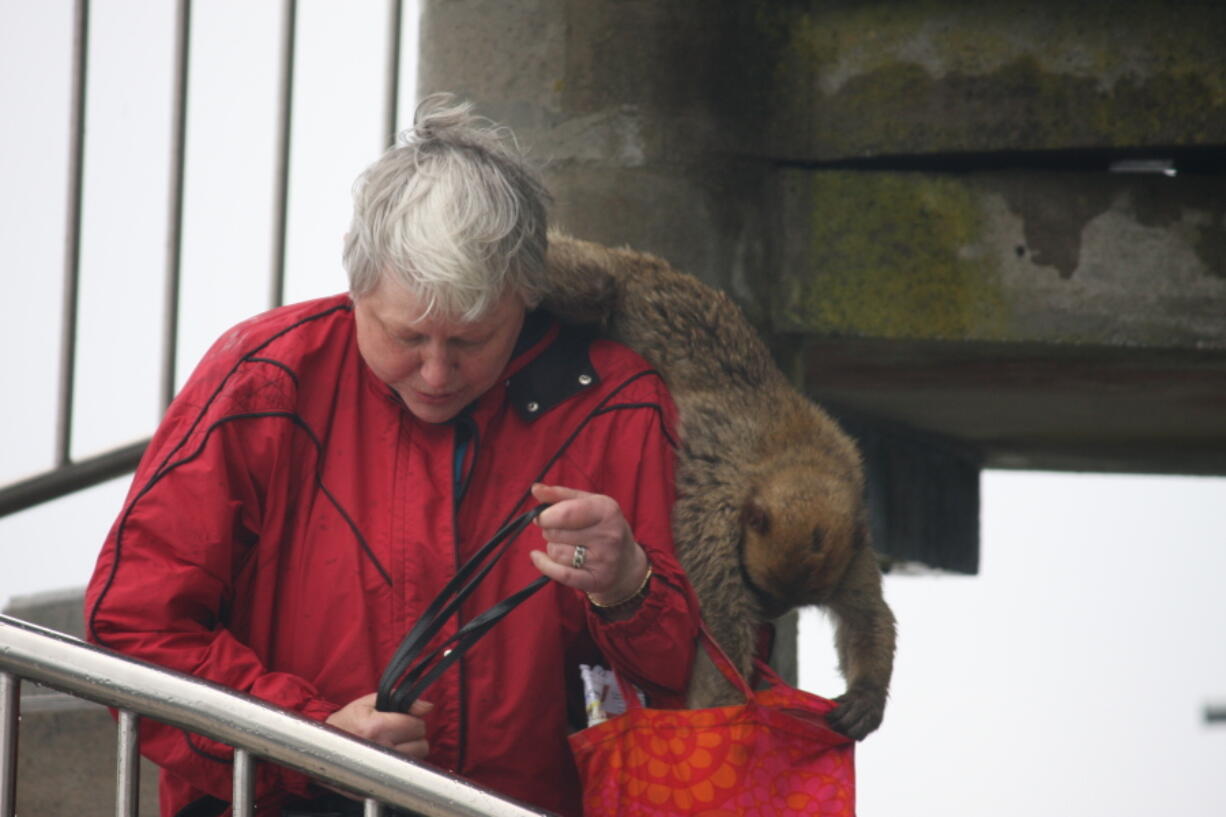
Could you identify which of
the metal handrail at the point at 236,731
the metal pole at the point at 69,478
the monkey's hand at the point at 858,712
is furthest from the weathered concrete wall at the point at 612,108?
the metal handrail at the point at 236,731

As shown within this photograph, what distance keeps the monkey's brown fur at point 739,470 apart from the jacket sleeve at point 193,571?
40.9 inches

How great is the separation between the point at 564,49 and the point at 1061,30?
131 centimetres

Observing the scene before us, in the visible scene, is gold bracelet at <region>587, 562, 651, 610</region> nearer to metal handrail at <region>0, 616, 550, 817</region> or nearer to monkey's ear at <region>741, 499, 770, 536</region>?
metal handrail at <region>0, 616, 550, 817</region>

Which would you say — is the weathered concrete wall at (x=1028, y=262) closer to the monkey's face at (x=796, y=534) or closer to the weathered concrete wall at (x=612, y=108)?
the weathered concrete wall at (x=612, y=108)

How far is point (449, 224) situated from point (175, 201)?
1918 mm

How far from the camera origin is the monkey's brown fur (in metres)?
3.21

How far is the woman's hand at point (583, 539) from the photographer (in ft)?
6.79

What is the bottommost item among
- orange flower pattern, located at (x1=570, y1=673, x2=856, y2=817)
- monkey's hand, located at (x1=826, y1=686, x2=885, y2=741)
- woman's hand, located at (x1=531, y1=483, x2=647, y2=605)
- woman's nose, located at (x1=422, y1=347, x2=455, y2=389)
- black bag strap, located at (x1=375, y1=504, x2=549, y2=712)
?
monkey's hand, located at (x1=826, y1=686, x2=885, y2=741)

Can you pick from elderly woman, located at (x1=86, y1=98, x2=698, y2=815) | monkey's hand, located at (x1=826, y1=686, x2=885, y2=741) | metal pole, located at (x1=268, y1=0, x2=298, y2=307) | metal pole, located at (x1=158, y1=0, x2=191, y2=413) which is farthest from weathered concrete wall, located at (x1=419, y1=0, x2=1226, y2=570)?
elderly woman, located at (x1=86, y1=98, x2=698, y2=815)

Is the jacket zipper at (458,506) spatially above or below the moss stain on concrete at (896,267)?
below

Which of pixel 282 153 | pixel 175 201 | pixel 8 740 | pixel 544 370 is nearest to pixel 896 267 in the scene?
pixel 282 153

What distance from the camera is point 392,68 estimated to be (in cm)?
399

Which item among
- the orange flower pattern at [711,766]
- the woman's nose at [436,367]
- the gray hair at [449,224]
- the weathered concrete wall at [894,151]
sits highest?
the weathered concrete wall at [894,151]

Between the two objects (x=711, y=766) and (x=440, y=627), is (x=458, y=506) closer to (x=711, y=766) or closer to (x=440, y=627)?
(x=440, y=627)
